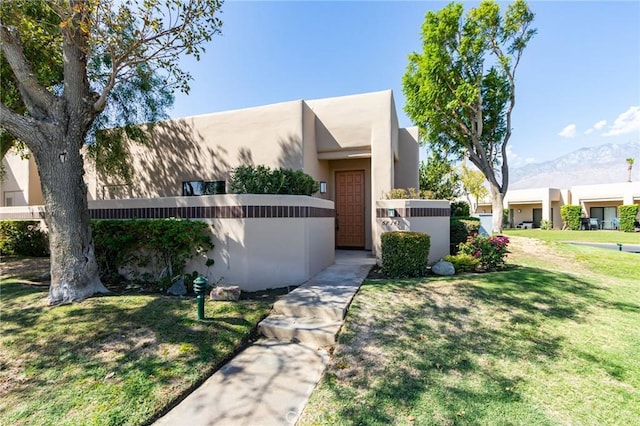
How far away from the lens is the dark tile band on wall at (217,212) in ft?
19.0

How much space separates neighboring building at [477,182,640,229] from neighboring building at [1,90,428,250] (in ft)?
95.2

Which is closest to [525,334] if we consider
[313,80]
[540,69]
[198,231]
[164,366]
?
[164,366]

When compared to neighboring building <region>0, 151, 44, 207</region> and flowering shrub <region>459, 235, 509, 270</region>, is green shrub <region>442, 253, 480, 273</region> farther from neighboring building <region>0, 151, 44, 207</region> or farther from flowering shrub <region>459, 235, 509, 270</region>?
neighboring building <region>0, 151, 44, 207</region>

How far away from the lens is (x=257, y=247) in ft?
19.1

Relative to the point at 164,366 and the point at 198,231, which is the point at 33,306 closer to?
the point at 198,231

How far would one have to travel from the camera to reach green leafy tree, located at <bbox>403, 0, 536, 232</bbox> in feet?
52.2

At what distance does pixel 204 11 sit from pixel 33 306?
6.21 meters

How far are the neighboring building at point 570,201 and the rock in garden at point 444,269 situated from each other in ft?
103

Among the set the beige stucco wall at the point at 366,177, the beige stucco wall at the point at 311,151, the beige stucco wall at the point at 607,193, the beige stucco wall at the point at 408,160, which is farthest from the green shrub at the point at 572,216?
the beige stucco wall at the point at 311,151

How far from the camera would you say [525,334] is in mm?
3920

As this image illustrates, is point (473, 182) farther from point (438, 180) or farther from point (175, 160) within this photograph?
point (175, 160)

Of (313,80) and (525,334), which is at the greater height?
(313,80)

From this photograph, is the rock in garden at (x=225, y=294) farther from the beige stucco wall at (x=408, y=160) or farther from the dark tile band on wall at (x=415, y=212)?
the beige stucco wall at (x=408, y=160)

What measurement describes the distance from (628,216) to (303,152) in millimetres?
30477
